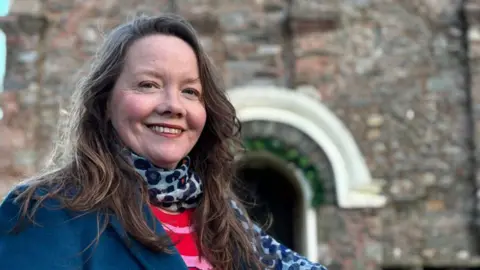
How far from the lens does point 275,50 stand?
5.64m

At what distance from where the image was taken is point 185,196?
1.53 metres

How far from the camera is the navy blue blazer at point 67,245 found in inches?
47.1

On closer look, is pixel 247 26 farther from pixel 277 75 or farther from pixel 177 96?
pixel 177 96

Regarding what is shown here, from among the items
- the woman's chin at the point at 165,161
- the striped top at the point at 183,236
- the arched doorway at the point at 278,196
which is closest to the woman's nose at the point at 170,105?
the woman's chin at the point at 165,161

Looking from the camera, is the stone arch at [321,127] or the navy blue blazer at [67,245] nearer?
the navy blue blazer at [67,245]

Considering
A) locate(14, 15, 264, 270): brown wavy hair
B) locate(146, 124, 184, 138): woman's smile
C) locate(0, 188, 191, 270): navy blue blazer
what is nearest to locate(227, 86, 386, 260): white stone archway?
locate(14, 15, 264, 270): brown wavy hair

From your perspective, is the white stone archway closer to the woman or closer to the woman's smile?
the woman

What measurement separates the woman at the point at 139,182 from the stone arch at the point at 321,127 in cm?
348

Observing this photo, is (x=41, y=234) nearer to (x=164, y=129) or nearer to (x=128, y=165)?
(x=128, y=165)

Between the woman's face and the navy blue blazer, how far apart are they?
215 mm

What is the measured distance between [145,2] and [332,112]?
7.07 feet

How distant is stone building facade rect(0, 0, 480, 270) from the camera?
5305 mm

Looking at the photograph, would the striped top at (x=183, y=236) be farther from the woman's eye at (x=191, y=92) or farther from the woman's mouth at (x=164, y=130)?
the woman's eye at (x=191, y=92)

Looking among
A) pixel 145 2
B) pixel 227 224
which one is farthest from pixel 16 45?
pixel 227 224
